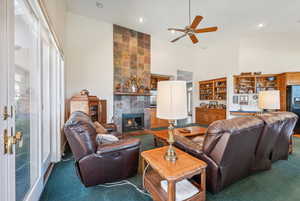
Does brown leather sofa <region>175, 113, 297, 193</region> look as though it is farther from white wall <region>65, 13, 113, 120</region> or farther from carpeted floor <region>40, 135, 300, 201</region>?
white wall <region>65, 13, 113, 120</region>

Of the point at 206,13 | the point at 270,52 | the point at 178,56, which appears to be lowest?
the point at 270,52

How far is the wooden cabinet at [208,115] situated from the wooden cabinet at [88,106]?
463 cm

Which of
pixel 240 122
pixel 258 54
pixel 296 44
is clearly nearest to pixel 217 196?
pixel 240 122

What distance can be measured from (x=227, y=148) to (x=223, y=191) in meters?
0.71

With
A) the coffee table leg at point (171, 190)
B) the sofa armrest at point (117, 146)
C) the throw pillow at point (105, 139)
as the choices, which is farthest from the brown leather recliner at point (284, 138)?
the throw pillow at point (105, 139)

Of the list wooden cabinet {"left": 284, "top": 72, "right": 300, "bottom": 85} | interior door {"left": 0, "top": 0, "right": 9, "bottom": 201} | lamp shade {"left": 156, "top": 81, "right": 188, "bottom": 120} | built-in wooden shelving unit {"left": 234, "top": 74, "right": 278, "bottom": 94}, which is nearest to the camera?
interior door {"left": 0, "top": 0, "right": 9, "bottom": 201}

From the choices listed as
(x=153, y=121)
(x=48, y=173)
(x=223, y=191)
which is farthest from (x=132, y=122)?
(x=223, y=191)

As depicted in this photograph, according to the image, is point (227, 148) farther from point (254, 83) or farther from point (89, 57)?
point (254, 83)

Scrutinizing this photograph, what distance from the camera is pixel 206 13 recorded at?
12.0 ft

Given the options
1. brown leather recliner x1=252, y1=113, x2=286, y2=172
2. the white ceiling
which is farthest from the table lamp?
the white ceiling

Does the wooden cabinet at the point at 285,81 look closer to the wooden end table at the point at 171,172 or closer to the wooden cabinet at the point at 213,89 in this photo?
the wooden cabinet at the point at 213,89

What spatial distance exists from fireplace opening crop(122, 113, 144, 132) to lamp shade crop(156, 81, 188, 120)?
3.61m

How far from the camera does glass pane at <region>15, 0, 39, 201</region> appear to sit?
4.25 feet

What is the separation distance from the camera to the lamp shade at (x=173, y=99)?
1.25 meters
